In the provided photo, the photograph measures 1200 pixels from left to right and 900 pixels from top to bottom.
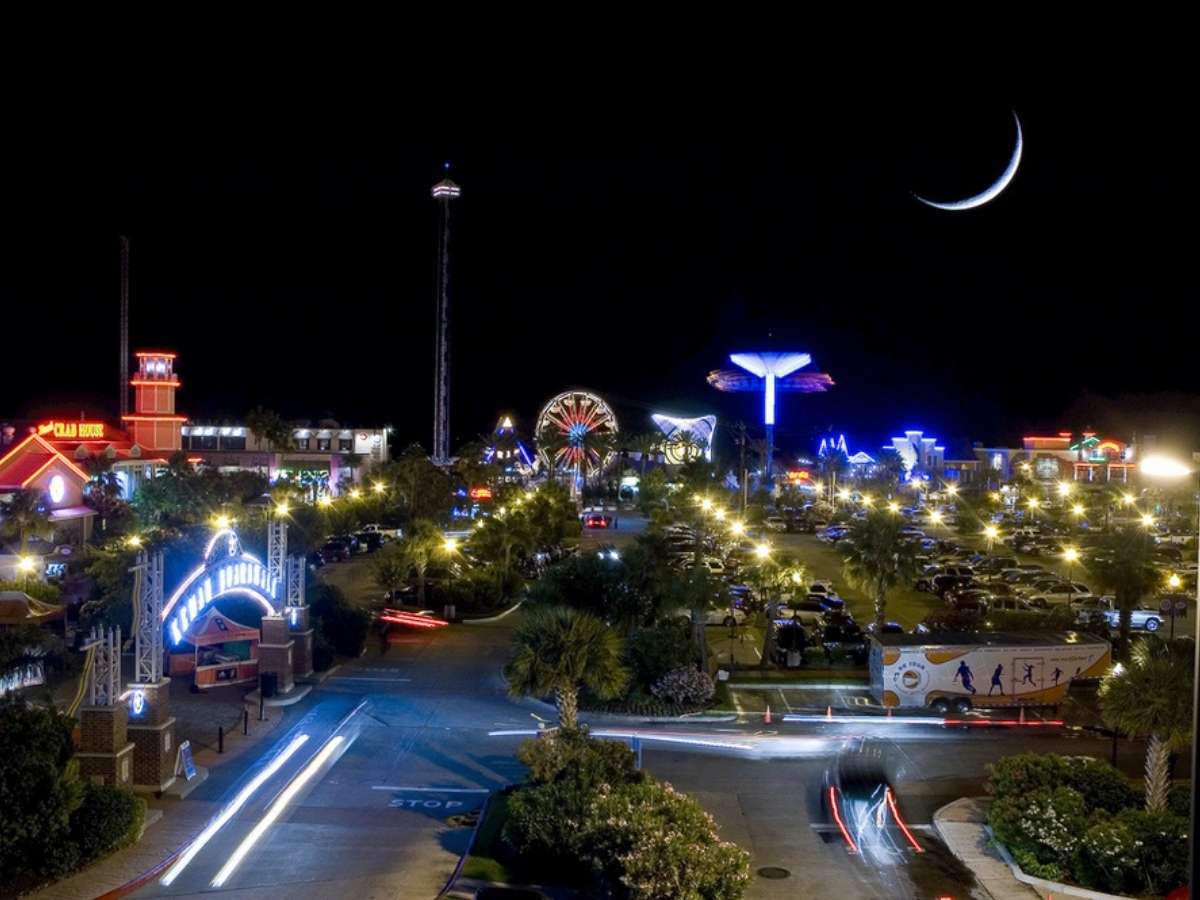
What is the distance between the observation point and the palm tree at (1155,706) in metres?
17.2

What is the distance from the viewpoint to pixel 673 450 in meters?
96.5

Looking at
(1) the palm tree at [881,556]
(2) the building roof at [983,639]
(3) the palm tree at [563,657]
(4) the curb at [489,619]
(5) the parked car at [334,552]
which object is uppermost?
(1) the palm tree at [881,556]

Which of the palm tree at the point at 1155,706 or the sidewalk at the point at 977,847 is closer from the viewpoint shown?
the sidewalk at the point at 977,847

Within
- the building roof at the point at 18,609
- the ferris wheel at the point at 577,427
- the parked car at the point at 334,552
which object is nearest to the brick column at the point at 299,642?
the building roof at the point at 18,609

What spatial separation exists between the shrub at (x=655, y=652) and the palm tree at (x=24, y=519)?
87.5ft

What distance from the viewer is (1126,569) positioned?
29625mm

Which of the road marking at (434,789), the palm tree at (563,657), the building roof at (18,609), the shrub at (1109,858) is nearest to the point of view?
the shrub at (1109,858)

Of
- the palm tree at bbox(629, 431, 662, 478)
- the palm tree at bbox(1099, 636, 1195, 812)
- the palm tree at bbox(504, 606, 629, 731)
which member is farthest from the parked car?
the palm tree at bbox(629, 431, 662, 478)

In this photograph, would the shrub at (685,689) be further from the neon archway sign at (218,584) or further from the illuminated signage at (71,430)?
the illuminated signage at (71,430)

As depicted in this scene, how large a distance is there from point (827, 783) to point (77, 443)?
6078 centimetres

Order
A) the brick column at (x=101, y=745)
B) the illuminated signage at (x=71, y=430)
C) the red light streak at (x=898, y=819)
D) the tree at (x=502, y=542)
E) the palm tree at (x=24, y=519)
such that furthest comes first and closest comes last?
the illuminated signage at (x=71, y=430) < the tree at (x=502, y=542) < the palm tree at (x=24, y=519) < the brick column at (x=101, y=745) < the red light streak at (x=898, y=819)

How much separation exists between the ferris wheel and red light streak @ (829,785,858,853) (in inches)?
2703

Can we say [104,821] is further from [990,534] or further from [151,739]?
[990,534]

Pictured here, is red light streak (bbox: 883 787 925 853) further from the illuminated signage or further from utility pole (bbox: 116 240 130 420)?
utility pole (bbox: 116 240 130 420)
